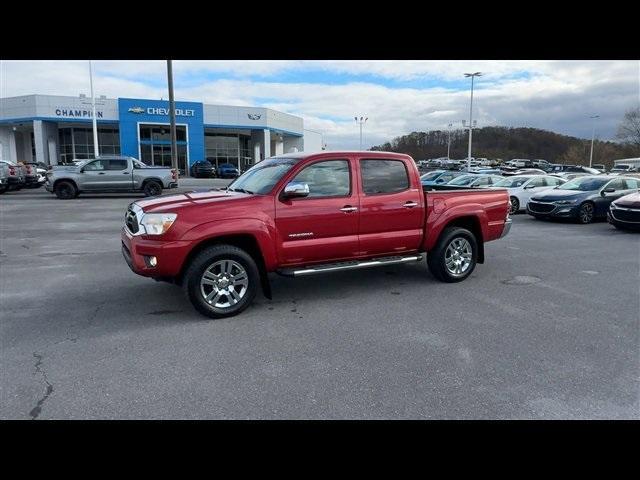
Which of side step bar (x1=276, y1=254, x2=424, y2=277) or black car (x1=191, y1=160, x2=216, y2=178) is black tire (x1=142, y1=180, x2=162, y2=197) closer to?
side step bar (x1=276, y1=254, x2=424, y2=277)

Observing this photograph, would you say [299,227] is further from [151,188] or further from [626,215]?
[151,188]

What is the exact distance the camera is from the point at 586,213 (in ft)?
45.7

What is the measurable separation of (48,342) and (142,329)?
Result: 0.87 meters

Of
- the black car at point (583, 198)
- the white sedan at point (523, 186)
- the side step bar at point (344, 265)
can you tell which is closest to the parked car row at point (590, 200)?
the black car at point (583, 198)

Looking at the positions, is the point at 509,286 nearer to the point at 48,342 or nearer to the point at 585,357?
the point at 585,357

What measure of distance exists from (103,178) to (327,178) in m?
18.1

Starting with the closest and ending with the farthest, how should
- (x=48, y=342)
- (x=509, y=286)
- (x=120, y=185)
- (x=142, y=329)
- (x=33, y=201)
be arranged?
(x=48, y=342) < (x=142, y=329) < (x=509, y=286) < (x=33, y=201) < (x=120, y=185)

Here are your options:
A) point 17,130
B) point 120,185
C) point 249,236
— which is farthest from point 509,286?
point 17,130

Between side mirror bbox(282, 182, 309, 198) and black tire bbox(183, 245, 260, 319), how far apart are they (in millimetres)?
862

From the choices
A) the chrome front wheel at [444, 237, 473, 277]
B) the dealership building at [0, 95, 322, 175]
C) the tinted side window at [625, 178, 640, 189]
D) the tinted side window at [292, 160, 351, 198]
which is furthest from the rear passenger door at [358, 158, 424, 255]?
the dealership building at [0, 95, 322, 175]

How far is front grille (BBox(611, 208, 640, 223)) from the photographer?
11891mm

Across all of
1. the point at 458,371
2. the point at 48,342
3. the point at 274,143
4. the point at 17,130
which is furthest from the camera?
the point at 274,143

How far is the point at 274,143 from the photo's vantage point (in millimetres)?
67062

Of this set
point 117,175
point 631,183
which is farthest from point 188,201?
point 117,175
